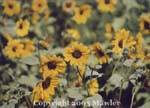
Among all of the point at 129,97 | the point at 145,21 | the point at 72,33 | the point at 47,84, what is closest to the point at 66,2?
the point at 72,33

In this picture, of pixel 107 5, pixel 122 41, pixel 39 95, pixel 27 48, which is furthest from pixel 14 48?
pixel 107 5

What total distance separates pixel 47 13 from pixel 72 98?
1.75 meters

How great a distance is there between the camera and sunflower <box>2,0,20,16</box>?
13.2 ft

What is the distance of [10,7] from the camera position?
4.05m

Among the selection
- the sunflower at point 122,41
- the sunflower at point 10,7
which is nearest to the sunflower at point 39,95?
the sunflower at point 122,41

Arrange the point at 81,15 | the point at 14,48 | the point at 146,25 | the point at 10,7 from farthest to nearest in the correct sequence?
the point at 81,15, the point at 10,7, the point at 146,25, the point at 14,48

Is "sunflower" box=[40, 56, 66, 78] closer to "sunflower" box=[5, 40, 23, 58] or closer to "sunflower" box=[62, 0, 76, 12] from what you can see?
"sunflower" box=[5, 40, 23, 58]

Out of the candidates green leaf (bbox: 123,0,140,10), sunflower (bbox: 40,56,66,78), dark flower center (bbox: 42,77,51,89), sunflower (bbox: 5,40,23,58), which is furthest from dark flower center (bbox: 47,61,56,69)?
green leaf (bbox: 123,0,140,10)

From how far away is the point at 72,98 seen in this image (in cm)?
277

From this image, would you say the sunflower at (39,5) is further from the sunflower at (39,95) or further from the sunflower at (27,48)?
the sunflower at (39,95)

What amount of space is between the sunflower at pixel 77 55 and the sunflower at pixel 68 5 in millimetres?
1652

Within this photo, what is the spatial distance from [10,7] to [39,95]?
1556 mm

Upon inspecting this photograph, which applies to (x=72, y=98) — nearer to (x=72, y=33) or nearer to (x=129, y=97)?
(x=129, y=97)

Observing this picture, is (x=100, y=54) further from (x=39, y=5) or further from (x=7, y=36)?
(x=39, y=5)
